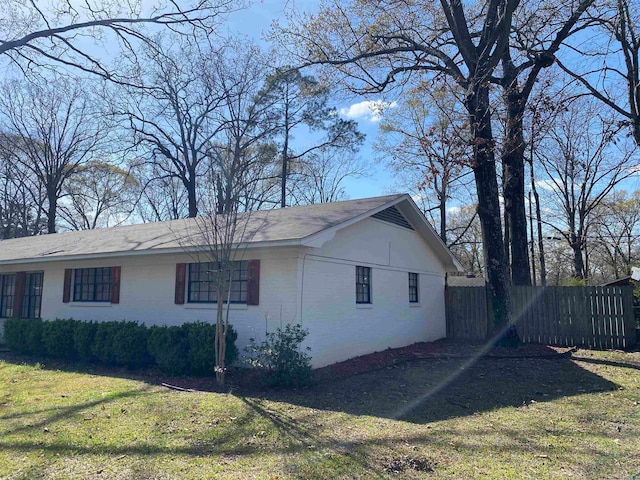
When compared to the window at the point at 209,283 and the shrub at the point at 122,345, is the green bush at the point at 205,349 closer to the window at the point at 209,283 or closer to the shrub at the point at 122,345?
the window at the point at 209,283

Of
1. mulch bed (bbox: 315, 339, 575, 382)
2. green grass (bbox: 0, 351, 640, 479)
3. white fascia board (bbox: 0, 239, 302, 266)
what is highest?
white fascia board (bbox: 0, 239, 302, 266)

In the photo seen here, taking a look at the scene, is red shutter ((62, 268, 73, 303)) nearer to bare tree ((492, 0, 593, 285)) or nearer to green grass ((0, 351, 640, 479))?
green grass ((0, 351, 640, 479))

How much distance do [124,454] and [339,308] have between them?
6326 mm

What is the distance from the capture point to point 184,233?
11.9 metres

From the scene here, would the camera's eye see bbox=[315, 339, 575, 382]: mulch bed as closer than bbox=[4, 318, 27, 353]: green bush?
Yes

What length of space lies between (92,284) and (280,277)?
6.58 metres

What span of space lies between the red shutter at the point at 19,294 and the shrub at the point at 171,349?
7.22 m

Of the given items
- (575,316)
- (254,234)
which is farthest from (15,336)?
(575,316)

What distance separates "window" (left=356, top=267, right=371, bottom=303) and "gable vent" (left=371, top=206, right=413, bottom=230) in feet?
4.89

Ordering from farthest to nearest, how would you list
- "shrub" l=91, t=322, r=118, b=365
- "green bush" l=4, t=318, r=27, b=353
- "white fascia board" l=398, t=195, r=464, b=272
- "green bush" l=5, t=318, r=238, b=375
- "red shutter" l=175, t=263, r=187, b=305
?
"white fascia board" l=398, t=195, r=464, b=272
"green bush" l=4, t=318, r=27, b=353
"red shutter" l=175, t=263, r=187, b=305
"shrub" l=91, t=322, r=118, b=365
"green bush" l=5, t=318, r=238, b=375

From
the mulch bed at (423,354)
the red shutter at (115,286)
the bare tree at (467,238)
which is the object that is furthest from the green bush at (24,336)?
the bare tree at (467,238)

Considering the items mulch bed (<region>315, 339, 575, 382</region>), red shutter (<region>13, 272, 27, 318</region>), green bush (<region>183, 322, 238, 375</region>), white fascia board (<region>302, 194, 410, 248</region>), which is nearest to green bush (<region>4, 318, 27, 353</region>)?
red shutter (<region>13, 272, 27, 318</region>)

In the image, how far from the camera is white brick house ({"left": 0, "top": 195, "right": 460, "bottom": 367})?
376 inches

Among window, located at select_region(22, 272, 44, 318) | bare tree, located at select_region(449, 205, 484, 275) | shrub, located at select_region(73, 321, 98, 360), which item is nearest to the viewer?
shrub, located at select_region(73, 321, 98, 360)
